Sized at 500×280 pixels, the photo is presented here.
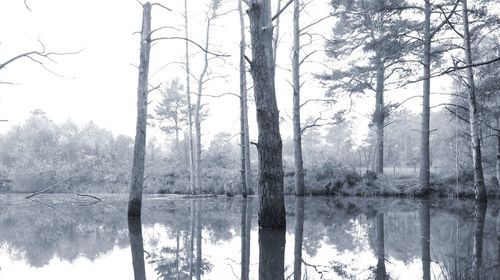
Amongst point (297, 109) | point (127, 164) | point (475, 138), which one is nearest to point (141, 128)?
point (297, 109)

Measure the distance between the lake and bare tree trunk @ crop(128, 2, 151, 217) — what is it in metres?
0.61

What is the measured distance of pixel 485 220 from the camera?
830 cm

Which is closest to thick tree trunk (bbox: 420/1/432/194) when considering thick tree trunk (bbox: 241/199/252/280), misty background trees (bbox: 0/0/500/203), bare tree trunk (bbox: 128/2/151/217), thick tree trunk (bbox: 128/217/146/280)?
misty background trees (bbox: 0/0/500/203)

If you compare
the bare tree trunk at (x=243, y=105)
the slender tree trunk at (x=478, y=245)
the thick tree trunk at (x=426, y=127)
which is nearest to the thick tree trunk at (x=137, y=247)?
the slender tree trunk at (x=478, y=245)

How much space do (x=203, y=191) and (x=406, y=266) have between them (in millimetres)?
17283

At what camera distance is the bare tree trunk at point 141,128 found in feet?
30.8

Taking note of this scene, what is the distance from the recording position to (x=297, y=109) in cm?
1644

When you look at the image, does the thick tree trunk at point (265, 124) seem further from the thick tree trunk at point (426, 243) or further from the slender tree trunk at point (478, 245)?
the slender tree trunk at point (478, 245)

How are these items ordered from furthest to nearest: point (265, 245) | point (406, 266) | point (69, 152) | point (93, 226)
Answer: point (69, 152), point (93, 226), point (265, 245), point (406, 266)

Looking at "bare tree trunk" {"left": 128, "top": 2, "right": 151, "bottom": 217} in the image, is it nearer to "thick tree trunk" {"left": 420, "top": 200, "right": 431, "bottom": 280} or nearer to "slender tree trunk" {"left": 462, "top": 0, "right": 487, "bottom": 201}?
"thick tree trunk" {"left": 420, "top": 200, "right": 431, "bottom": 280}

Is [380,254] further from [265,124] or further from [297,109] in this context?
[297,109]

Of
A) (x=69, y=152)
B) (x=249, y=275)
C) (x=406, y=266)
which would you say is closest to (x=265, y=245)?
(x=249, y=275)

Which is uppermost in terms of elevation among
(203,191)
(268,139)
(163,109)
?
(163,109)

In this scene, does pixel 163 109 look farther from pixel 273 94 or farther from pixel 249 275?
pixel 249 275
